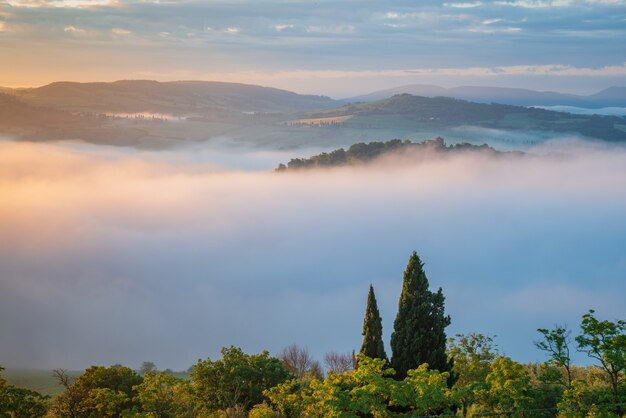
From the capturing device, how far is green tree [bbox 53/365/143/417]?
39750mm

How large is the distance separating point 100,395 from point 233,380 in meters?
8.34

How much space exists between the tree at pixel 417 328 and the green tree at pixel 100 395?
15.6 m

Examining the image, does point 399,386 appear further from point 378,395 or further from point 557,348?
point 557,348

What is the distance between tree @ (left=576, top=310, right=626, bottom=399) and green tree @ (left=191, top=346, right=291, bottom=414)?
1929cm

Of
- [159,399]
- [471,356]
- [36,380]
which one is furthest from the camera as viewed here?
[36,380]

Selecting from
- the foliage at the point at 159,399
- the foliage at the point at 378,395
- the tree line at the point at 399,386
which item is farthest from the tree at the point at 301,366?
the foliage at the point at 378,395

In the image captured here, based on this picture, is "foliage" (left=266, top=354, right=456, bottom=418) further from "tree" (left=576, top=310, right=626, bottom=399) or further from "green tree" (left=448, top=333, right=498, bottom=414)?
"green tree" (left=448, top=333, right=498, bottom=414)

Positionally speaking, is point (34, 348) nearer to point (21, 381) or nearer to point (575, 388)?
point (21, 381)

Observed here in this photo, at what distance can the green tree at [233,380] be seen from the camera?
43.8m

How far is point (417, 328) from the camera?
143 feet

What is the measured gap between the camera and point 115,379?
4581 cm

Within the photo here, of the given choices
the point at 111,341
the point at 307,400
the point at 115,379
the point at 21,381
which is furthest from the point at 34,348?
the point at 307,400

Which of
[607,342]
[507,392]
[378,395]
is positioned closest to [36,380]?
[378,395]

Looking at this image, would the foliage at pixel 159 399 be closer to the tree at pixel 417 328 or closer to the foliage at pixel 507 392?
the tree at pixel 417 328
